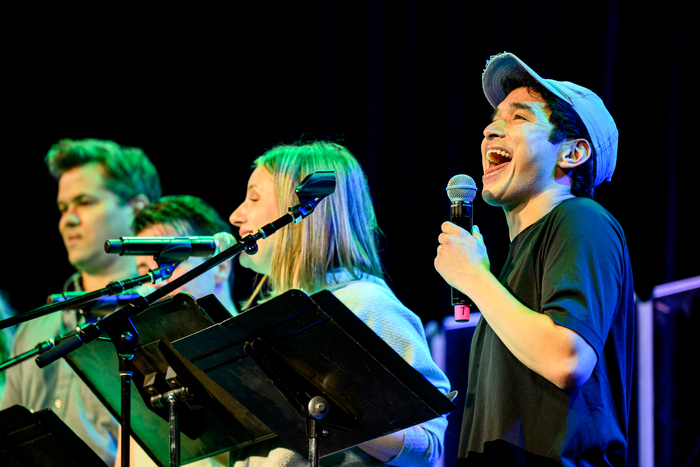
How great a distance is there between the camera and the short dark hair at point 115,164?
405cm

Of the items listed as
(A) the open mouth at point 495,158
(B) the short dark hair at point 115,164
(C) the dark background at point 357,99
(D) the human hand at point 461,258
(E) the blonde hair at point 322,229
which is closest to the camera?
(D) the human hand at point 461,258

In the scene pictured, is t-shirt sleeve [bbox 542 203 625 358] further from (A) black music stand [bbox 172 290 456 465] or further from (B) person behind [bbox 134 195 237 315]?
(B) person behind [bbox 134 195 237 315]

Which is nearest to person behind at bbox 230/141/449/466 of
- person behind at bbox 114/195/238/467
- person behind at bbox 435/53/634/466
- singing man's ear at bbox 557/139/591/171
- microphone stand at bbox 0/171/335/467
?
person behind at bbox 435/53/634/466

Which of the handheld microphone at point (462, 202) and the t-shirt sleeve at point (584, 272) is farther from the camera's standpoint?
the handheld microphone at point (462, 202)

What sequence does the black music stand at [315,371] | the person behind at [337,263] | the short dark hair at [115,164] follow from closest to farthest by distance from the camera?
1. the black music stand at [315,371]
2. the person behind at [337,263]
3. the short dark hair at [115,164]

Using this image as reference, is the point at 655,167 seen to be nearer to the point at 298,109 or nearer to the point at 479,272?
the point at 479,272

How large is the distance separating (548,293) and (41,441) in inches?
53.8

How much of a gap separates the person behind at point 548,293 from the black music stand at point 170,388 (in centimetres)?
58

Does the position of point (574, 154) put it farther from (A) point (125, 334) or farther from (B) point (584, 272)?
(A) point (125, 334)

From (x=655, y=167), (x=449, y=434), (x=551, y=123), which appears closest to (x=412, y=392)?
(x=551, y=123)

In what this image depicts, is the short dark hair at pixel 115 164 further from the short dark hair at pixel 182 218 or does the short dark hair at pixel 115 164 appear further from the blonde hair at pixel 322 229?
the blonde hair at pixel 322 229

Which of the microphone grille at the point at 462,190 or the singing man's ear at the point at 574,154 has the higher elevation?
the singing man's ear at the point at 574,154

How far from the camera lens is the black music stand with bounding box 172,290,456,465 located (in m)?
1.37

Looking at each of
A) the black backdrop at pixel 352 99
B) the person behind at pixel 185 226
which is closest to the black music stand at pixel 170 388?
the person behind at pixel 185 226
